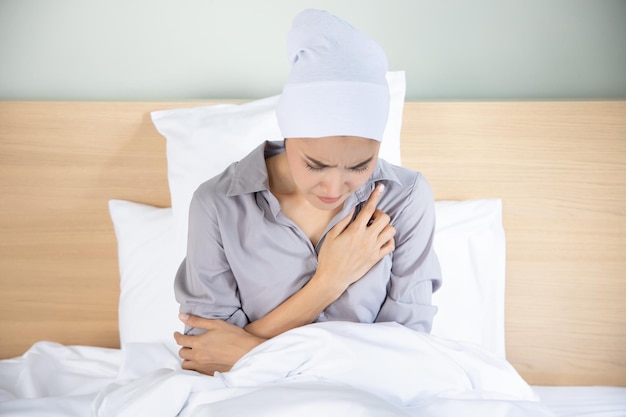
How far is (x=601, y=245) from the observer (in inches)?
76.9

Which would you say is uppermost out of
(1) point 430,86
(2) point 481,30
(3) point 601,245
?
(2) point 481,30

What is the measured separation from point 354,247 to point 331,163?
26cm

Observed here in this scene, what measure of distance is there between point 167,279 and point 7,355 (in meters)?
0.60

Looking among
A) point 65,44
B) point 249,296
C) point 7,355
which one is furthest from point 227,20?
point 7,355

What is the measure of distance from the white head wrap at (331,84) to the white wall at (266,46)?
2.72 ft

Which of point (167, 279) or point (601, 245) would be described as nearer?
point (167, 279)

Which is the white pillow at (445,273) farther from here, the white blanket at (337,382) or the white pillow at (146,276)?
the white blanket at (337,382)

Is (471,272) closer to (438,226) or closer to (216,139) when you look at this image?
(438,226)

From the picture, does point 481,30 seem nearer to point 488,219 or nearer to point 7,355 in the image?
point 488,219

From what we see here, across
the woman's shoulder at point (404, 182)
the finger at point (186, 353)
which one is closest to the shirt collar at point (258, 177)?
the woman's shoulder at point (404, 182)

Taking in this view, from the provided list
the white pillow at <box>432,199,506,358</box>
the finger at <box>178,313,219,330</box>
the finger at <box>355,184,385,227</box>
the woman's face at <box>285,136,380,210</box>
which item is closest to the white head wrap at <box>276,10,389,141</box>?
the woman's face at <box>285,136,380,210</box>

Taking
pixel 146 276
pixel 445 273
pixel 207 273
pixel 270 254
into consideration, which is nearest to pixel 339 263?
pixel 270 254

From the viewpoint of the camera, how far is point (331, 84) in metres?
1.14

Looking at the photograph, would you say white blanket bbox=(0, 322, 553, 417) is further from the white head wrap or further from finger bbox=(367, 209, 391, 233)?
the white head wrap
